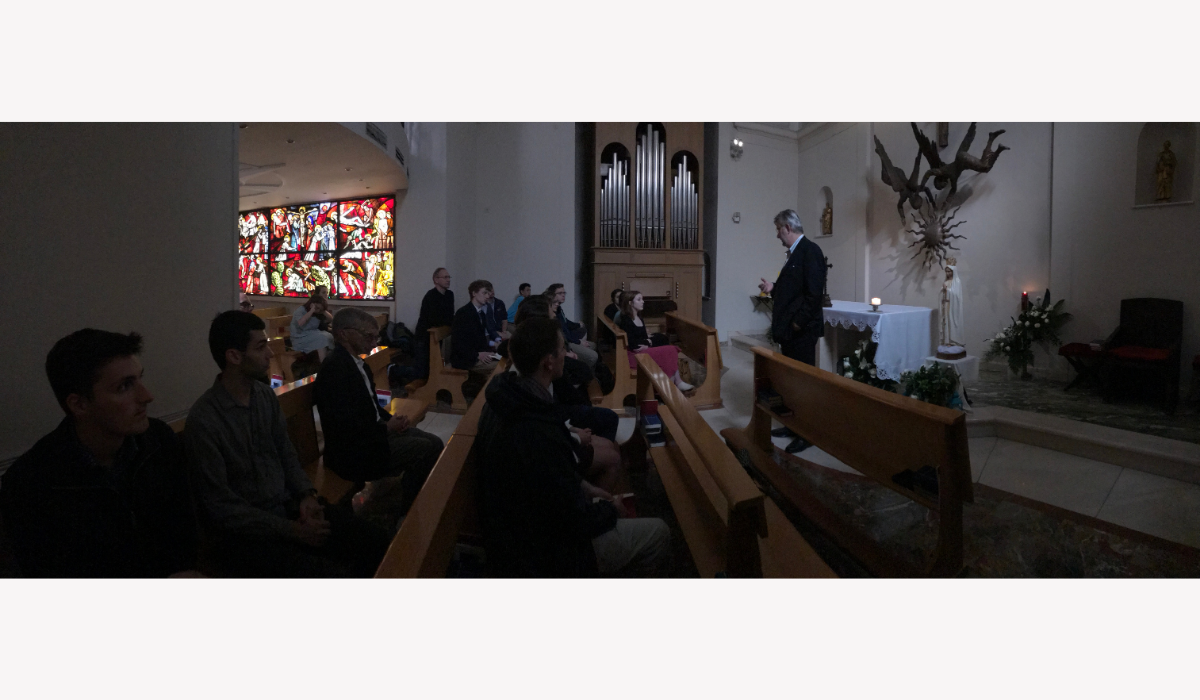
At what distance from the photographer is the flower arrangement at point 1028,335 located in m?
3.18

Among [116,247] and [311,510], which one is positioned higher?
[116,247]

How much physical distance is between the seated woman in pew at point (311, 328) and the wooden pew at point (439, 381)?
96 cm

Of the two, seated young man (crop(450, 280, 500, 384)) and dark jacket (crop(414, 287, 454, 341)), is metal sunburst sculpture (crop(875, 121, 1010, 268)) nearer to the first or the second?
seated young man (crop(450, 280, 500, 384))

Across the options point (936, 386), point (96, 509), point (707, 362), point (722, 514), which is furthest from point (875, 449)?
point (707, 362)

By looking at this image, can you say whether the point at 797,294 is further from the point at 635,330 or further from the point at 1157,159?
the point at 1157,159

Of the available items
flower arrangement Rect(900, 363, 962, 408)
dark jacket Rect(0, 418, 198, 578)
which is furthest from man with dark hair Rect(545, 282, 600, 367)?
dark jacket Rect(0, 418, 198, 578)

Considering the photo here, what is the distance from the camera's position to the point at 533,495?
47.6 inches

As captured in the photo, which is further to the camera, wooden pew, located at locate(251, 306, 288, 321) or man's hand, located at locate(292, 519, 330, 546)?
wooden pew, located at locate(251, 306, 288, 321)

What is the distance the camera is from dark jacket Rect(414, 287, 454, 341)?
11.9 ft

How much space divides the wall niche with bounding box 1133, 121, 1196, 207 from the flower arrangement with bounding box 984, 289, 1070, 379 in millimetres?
703

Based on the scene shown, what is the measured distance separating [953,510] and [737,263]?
3.35m

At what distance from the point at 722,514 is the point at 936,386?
2038mm

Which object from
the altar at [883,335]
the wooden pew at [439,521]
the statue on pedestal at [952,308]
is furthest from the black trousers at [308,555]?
the statue on pedestal at [952,308]

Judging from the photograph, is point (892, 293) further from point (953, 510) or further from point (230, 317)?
point (230, 317)
